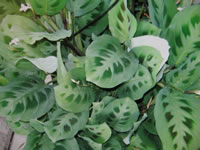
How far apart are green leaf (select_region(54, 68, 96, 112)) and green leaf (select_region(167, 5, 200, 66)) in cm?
19

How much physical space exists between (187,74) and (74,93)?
0.72ft

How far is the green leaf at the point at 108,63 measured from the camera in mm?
386

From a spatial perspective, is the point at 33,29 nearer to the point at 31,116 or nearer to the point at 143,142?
the point at 31,116

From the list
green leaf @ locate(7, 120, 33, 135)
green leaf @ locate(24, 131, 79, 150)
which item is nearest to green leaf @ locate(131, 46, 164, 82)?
green leaf @ locate(24, 131, 79, 150)

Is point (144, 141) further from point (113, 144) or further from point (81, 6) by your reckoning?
point (81, 6)

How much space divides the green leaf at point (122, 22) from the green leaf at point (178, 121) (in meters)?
0.13

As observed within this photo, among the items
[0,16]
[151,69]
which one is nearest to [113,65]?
[151,69]

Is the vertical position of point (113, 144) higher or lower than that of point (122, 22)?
lower

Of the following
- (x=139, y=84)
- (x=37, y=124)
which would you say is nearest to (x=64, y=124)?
(x=37, y=124)

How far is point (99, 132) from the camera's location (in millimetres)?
436

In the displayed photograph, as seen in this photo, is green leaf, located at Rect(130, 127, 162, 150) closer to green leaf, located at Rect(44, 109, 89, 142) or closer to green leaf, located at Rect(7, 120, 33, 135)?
green leaf, located at Rect(44, 109, 89, 142)

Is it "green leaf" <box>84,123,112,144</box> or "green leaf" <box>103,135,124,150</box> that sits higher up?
"green leaf" <box>84,123,112,144</box>

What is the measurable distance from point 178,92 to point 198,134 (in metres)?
0.09

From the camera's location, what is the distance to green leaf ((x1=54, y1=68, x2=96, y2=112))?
406mm
